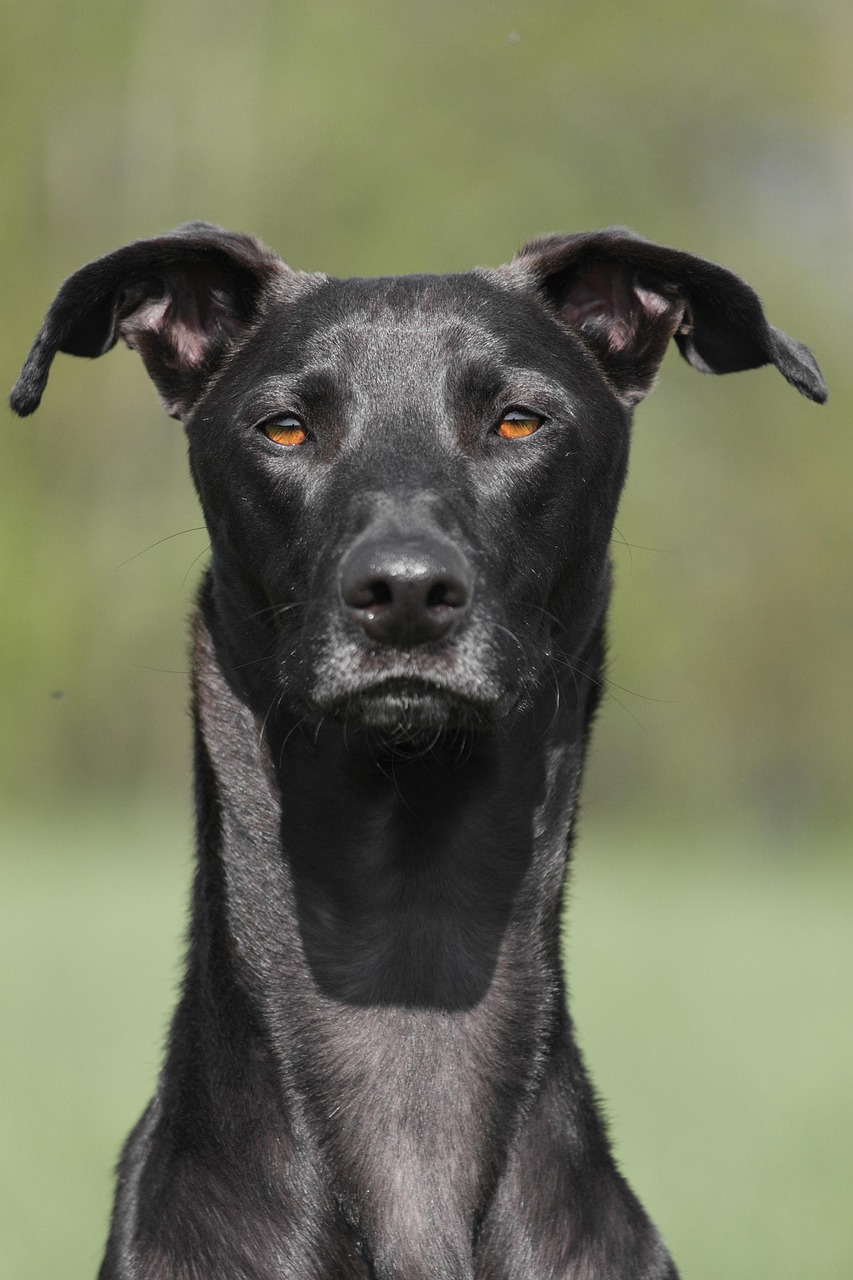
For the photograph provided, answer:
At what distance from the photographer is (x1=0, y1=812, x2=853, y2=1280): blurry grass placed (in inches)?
283

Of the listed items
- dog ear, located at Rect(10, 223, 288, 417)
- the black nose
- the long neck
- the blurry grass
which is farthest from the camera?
the blurry grass

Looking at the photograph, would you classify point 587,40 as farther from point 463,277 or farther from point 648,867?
point 463,277

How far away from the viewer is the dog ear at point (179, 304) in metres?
4.78

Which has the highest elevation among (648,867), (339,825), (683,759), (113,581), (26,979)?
(339,825)

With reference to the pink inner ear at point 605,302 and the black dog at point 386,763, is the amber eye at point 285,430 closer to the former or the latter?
the black dog at point 386,763

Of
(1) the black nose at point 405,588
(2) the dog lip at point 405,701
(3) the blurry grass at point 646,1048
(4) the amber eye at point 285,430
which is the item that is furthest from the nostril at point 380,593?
(3) the blurry grass at point 646,1048

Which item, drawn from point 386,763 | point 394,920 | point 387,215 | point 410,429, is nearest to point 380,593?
point 410,429

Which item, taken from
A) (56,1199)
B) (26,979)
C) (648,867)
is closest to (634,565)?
(648,867)

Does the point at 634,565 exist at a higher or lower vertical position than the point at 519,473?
lower

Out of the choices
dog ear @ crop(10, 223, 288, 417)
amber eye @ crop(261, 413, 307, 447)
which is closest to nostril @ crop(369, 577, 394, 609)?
amber eye @ crop(261, 413, 307, 447)

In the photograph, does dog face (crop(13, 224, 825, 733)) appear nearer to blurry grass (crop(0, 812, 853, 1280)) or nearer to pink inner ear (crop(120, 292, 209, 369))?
pink inner ear (crop(120, 292, 209, 369))

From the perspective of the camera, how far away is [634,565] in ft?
114

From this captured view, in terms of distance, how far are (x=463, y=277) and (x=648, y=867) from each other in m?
18.1

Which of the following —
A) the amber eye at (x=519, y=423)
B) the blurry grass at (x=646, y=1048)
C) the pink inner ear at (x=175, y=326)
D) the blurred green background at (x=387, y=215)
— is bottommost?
the blurred green background at (x=387, y=215)
